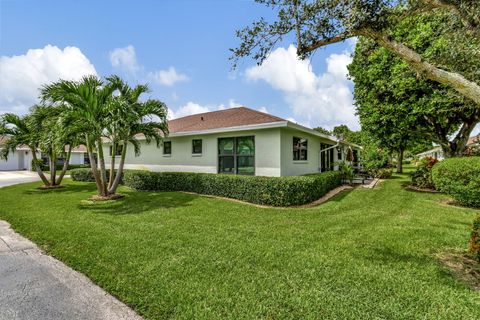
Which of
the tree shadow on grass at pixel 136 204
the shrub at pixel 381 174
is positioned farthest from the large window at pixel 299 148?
the shrub at pixel 381 174

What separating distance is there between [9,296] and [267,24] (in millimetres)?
5900

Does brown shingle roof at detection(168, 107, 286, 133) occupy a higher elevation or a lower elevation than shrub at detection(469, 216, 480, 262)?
higher

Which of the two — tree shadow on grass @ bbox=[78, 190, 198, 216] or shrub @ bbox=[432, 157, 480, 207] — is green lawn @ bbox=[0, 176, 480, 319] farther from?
shrub @ bbox=[432, 157, 480, 207]

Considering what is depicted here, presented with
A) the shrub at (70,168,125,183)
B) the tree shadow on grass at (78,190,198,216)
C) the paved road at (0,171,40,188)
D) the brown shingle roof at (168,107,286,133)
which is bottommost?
the tree shadow on grass at (78,190,198,216)

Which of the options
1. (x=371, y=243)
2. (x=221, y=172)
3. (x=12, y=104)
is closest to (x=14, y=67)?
(x=12, y=104)

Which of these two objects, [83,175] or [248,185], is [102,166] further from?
[83,175]

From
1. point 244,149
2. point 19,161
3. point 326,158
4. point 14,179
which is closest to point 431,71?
point 244,149

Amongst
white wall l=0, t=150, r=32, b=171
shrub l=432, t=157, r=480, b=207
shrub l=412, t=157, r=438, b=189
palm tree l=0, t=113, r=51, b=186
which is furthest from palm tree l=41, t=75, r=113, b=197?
white wall l=0, t=150, r=32, b=171

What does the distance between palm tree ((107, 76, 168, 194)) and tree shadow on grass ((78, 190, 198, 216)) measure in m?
1.28

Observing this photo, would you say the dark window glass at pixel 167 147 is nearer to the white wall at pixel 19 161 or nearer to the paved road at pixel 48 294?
the paved road at pixel 48 294

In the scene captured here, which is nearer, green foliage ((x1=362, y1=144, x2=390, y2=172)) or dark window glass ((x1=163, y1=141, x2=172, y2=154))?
dark window glass ((x1=163, y1=141, x2=172, y2=154))

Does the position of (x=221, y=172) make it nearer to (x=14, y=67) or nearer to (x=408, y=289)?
(x=408, y=289)

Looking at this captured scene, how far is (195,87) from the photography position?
14.4 meters

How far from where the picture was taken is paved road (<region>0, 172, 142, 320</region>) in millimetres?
2879
